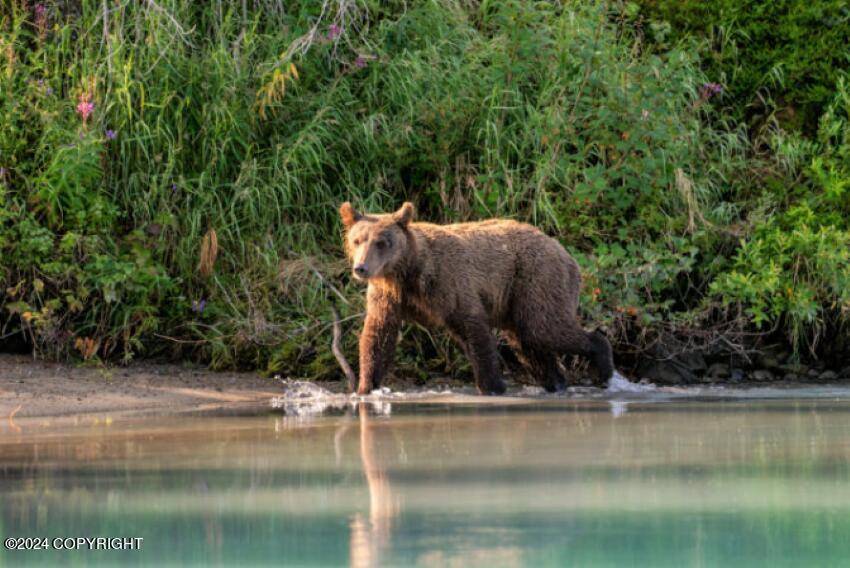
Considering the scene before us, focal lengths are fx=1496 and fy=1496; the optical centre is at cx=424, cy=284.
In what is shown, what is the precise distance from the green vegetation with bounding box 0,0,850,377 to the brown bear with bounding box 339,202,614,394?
2.49 ft

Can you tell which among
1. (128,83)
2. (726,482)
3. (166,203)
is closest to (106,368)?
(166,203)

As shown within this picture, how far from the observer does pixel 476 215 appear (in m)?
12.3

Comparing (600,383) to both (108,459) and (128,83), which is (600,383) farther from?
(108,459)

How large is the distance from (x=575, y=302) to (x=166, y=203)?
3.33 meters

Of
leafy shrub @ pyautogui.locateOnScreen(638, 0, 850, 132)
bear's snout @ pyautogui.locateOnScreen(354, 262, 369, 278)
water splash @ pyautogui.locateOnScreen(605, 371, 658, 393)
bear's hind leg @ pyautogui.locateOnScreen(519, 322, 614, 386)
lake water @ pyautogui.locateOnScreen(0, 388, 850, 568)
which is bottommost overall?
water splash @ pyautogui.locateOnScreen(605, 371, 658, 393)

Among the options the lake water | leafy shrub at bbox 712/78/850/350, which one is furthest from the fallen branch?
leafy shrub at bbox 712/78/850/350

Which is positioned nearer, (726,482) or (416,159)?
(726,482)

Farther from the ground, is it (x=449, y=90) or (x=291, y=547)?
(x=449, y=90)

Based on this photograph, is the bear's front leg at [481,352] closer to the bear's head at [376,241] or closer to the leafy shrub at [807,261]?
the bear's head at [376,241]

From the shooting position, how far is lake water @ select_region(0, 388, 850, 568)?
16.0 ft

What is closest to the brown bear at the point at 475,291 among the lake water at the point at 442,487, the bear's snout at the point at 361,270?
the bear's snout at the point at 361,270

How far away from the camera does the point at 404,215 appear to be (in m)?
10.4

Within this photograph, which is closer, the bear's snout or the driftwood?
the bear's snout

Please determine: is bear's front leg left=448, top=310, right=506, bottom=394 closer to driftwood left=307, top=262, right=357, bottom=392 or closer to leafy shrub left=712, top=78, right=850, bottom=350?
driftwood left=307, top=262, right=357, bottom=392
